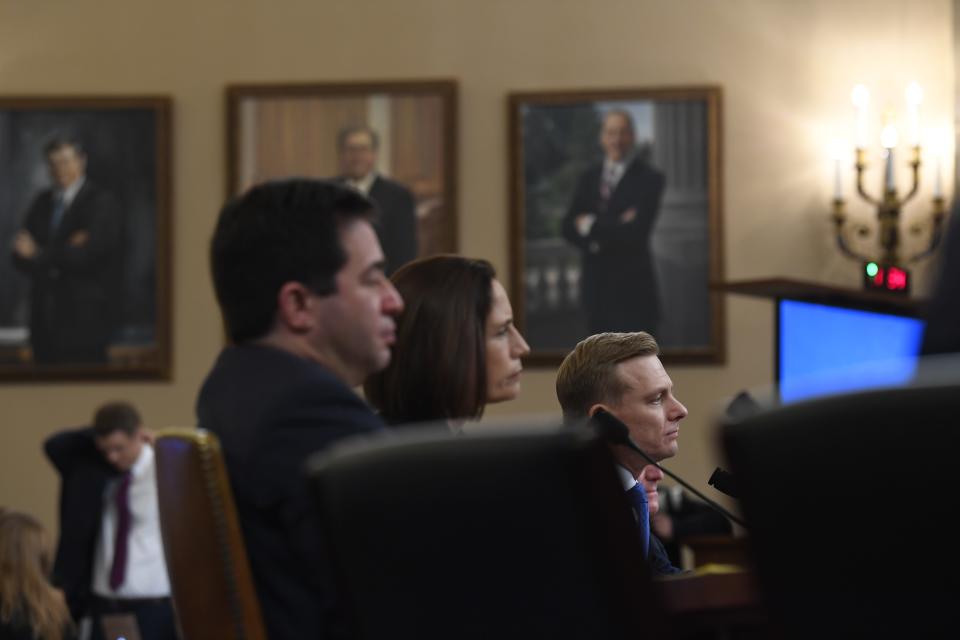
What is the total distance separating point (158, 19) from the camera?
8.36 m

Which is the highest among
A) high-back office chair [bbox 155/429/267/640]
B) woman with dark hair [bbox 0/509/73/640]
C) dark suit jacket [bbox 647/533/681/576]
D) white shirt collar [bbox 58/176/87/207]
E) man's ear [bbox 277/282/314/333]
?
white shirt collar [bbox 58/176/87/207]

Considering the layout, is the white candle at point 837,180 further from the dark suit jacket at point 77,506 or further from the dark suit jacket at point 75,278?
the dark suit jacket at point 77,506

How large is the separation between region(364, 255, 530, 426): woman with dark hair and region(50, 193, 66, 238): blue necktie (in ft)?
19.3

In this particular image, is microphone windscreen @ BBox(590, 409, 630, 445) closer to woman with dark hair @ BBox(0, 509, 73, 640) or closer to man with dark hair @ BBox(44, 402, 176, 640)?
woman with dark hair @ BBox(0, 509, 73, 640)

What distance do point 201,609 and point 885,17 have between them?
6.86 m

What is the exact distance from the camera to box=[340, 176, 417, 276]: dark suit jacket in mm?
8141

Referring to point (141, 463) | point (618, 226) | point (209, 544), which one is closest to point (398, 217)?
point (618, 226)

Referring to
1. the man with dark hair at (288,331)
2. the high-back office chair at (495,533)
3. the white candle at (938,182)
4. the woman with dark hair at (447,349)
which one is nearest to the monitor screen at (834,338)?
the white candle at (938,182)

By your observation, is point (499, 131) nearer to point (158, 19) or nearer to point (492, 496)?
point (158, 19)

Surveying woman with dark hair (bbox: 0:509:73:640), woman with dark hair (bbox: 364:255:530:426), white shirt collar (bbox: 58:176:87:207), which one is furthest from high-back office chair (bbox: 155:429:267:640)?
white shirt collar (bbox: 58:176:87:207)

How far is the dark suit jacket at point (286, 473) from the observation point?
6.31 feet

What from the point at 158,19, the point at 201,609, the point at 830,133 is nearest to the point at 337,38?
the point at 158,19

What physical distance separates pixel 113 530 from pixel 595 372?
15.5ft

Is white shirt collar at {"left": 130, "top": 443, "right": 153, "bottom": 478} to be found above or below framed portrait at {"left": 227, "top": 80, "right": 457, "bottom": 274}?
below
